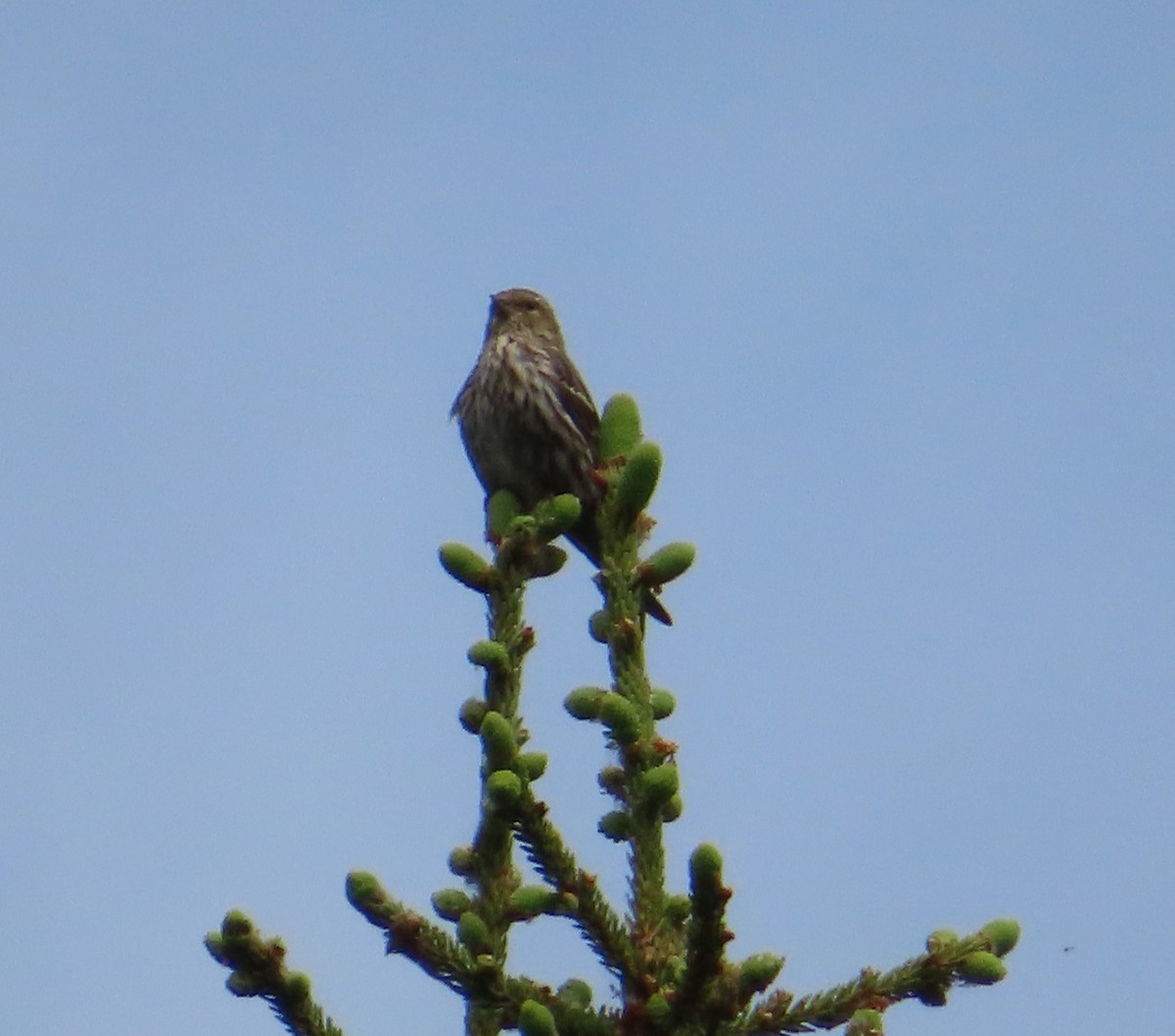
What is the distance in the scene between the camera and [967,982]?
2.54 meters

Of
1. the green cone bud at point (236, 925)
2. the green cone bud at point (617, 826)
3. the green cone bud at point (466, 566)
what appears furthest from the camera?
the green cone bud at point (466, 566)

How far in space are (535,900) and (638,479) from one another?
823 mm

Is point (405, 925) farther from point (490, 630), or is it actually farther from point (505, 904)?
point (490, 630)

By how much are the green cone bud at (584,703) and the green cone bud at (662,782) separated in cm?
21

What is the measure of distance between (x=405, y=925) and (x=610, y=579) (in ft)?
2.85

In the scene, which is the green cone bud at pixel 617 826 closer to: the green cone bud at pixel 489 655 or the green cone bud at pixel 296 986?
the green cone bud at pixel 489 655

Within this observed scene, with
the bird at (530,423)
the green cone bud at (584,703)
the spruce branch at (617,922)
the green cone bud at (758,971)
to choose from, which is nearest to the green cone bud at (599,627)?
the spruce branch at (617,922)

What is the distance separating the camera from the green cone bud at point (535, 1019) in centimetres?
238

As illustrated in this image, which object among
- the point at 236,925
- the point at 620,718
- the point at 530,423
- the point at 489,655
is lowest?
the point at 236,925

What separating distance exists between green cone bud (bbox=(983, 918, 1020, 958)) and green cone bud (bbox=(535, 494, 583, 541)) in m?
1.36

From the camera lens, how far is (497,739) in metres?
2.61

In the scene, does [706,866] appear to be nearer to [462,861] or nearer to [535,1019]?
[535,1019]

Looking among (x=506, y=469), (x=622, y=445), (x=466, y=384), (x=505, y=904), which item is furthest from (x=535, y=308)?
(x=505, y=904)

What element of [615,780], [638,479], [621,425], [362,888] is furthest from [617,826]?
[621,425]
